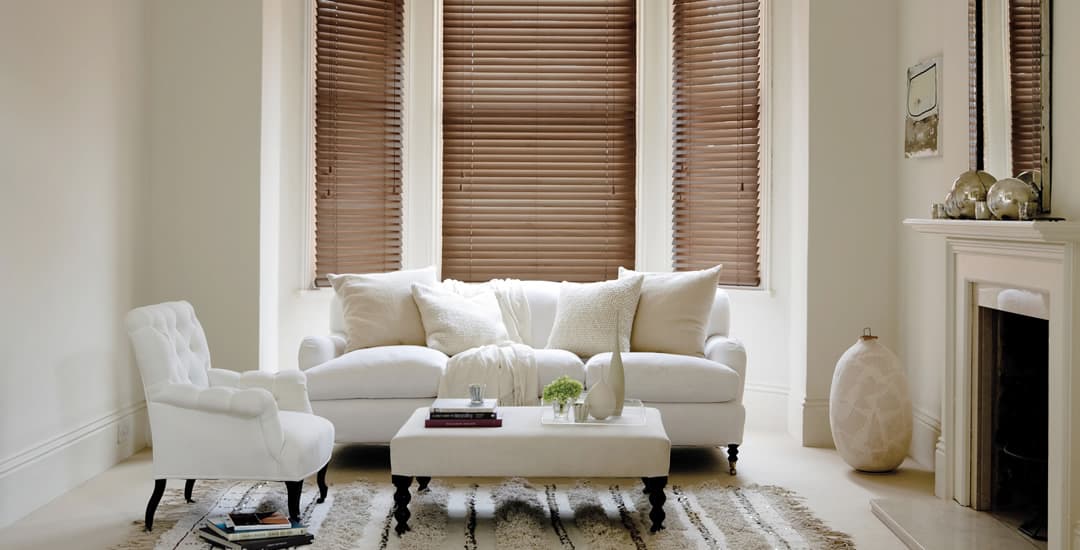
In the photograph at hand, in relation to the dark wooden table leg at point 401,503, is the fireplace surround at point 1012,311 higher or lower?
higher

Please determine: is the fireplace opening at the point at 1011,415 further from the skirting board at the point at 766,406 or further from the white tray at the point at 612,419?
the skirting board at the point at 766,406

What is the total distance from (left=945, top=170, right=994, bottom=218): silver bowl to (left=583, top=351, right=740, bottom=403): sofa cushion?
135 centimetres

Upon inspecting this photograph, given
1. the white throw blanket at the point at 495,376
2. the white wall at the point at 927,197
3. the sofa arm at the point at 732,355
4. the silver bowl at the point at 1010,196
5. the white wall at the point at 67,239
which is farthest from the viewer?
the sofa arm at the point at 732,355

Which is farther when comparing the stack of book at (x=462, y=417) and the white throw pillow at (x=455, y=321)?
the white throw pillow at (x=455, y=321)

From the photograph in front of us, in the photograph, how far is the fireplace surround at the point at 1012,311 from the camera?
11.0ft

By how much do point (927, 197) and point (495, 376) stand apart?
231 centimetres

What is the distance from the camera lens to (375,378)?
195 inches

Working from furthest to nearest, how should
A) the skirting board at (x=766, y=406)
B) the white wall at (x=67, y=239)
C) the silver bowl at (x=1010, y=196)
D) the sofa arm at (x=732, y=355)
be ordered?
the skirting board at (x=766, y=406) → the sofa arm at (x=732, y=355) → the white wall at (x=67, y=239) → the silver bowl at (x=1010, y=196)

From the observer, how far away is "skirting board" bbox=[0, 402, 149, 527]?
4.14 meters

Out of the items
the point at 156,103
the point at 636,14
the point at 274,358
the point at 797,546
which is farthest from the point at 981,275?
the point at 156,103

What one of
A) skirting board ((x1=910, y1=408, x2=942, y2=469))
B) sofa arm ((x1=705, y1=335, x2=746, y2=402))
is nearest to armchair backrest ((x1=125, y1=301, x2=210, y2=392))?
sofa arm ((x1=705, y1=335, x2=746, y2=402))

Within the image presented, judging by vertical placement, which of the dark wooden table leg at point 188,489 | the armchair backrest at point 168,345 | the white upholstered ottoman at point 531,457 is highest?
the armchair backrest at point 168,345

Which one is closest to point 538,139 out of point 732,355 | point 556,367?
point 556,367

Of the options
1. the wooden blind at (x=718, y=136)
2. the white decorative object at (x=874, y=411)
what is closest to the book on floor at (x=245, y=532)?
the white decorative object at (x=874, y=411)
